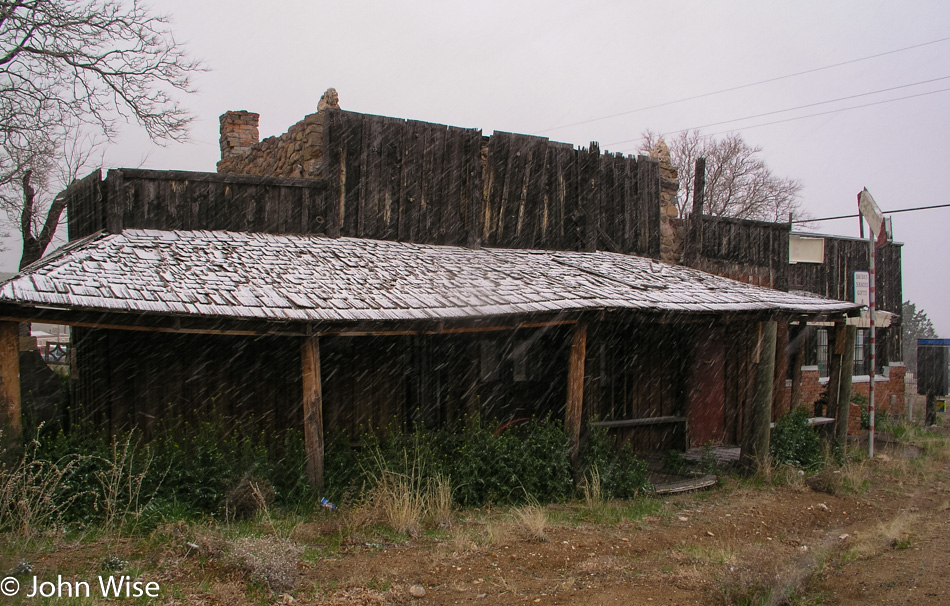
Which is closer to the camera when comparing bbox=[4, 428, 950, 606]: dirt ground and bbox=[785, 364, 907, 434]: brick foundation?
bbox=[4, 428, 950, 606]: dirt ground

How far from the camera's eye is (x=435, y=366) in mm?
9781

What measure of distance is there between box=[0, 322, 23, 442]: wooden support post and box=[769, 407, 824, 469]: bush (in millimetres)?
A: 9467

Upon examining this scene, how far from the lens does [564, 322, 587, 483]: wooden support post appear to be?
28.0 ft

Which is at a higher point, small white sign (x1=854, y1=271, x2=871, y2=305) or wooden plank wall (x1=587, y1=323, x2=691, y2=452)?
small white sign (x1=854, y1=271, x2=871, y2=305)

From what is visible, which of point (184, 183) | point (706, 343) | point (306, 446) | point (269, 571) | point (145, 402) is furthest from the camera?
point (706, 343)

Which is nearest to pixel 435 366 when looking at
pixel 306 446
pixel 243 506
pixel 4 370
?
pixel 306 446

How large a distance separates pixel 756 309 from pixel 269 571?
705cm

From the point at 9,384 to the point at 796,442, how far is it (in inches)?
401

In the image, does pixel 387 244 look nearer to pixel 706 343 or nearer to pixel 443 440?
pixel 443 440

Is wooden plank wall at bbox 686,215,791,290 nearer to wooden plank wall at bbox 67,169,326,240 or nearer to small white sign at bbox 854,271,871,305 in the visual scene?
small white sign at bbox 854,271,871,305

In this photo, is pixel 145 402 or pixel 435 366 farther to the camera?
pixel 435 366

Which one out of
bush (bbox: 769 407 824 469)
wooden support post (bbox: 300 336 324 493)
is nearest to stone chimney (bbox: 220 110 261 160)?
wooden support post (bbox: 300 336 324 493)

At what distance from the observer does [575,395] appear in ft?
28.1

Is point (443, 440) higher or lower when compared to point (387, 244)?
lower
